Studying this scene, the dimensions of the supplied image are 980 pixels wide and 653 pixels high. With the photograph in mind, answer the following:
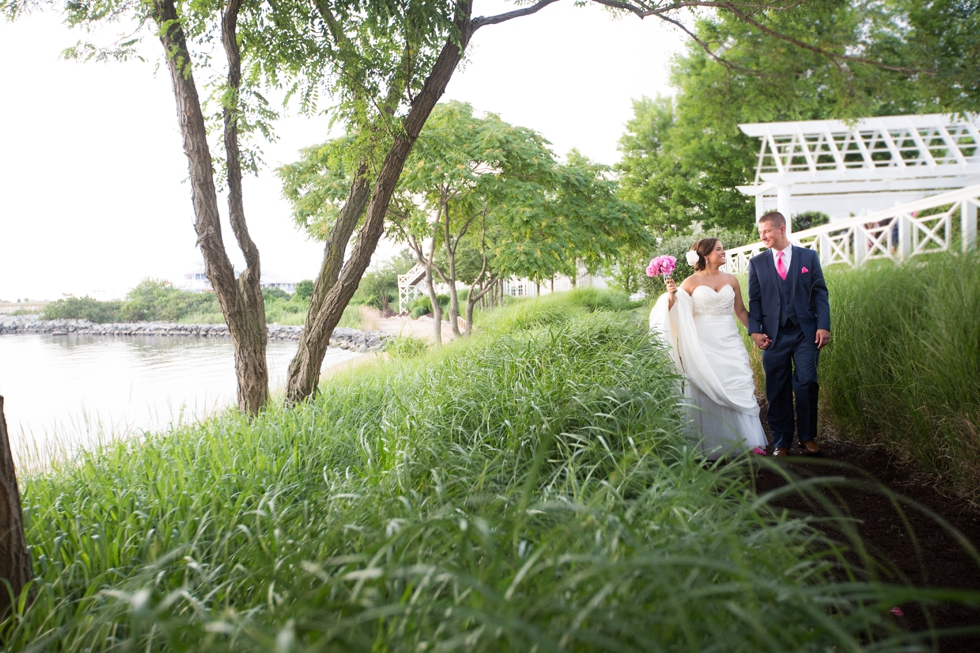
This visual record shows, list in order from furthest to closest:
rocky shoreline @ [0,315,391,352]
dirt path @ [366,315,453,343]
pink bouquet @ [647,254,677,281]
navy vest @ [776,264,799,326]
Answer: rocky shoreline @ [0,315,391,352], dirt path @ [366,315,453,343], pink bouquet @ [647,254,677,281], navy vest @ [776,264,799,326]

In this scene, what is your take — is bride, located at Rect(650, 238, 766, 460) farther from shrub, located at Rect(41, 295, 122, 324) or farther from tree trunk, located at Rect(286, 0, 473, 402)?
shrub, located at Rect(41, 295, 122, 324)

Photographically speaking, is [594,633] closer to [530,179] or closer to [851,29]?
[851,29]

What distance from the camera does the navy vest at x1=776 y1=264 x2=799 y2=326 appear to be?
204 inches

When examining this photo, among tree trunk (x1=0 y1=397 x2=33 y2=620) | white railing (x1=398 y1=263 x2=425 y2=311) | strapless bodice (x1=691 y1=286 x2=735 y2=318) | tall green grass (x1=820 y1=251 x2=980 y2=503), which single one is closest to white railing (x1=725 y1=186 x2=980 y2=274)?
tall green grass (x1=820 y1=251 x2=980 y2=503)

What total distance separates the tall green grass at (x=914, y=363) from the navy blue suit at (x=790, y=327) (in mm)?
304

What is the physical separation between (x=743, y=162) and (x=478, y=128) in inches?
773

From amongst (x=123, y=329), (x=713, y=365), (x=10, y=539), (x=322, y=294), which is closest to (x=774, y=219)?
(x=713, y=365)

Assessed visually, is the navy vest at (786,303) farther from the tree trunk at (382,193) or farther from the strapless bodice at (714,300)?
the tree trunk at (382,193)

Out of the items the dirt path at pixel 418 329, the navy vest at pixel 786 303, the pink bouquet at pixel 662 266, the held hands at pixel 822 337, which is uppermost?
the pink bouquet at pixel 662 266

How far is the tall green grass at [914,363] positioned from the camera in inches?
139

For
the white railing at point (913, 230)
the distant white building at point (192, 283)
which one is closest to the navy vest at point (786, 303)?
the white railing at point (913, 230)

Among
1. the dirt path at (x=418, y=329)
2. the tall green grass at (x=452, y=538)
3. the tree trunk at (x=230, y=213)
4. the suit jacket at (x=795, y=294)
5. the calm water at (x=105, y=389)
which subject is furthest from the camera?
the dirt path at (x=418, y=329)

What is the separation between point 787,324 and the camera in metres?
5.28

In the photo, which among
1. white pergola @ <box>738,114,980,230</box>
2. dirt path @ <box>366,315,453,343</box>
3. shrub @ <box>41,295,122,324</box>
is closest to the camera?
white pergola @ <box>738,114,980,230</box>
